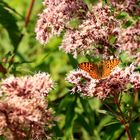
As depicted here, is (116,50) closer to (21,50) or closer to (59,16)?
(59,16)

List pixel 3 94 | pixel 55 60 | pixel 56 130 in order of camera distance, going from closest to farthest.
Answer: pixel 3 94 < pixel 56 130 < pixel 55 60

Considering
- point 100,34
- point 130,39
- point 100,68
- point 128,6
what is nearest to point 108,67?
point 100,68

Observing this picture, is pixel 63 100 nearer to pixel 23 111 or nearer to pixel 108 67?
pixel 108 67

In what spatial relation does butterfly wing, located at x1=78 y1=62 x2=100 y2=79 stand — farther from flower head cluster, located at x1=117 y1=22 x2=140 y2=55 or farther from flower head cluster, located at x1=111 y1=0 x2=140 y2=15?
flower head cluster, located at x1=111 y1=0 x2=140 y2=15

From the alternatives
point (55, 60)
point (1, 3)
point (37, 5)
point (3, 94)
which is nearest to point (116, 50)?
point (3, 94)

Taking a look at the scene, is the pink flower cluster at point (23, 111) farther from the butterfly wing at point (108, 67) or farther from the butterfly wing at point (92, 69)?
the butterfly wing at point (108, 67)

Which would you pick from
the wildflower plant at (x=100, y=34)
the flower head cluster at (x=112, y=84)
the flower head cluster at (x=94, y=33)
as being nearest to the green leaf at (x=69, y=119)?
the wildflower plant at (x=100, y=34)
